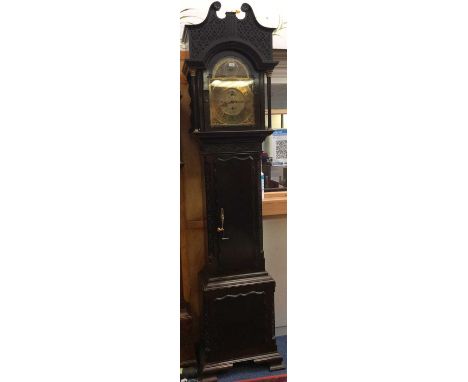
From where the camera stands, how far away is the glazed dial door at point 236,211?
6.70 feet

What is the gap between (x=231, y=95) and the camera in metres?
1.98

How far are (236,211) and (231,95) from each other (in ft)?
1.87

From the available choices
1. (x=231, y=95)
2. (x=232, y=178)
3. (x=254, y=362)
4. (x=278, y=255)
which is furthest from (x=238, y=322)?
(x=231, y=95)

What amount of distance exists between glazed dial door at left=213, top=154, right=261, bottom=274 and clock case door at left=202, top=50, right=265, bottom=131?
14cm

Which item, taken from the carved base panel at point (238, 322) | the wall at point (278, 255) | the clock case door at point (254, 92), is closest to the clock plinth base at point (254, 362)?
the carved base panel at point (238, 322)

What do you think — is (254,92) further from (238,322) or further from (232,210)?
(238,322)

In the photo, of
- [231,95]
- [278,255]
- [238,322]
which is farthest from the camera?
[278,255]

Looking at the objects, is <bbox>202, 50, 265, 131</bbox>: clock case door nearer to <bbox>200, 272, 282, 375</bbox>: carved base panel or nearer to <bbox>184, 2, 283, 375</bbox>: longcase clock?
<bbox>184, 2, 283, 375</bbox>: longcase clock

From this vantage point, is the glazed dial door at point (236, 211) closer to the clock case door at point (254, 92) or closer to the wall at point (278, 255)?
the clock case door at point (254, 92)

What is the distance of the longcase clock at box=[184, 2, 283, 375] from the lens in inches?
76.1

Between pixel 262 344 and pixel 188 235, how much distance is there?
71 centimetres

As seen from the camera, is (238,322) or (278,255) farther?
(278,255)

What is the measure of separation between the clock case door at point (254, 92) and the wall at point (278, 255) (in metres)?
0.63
